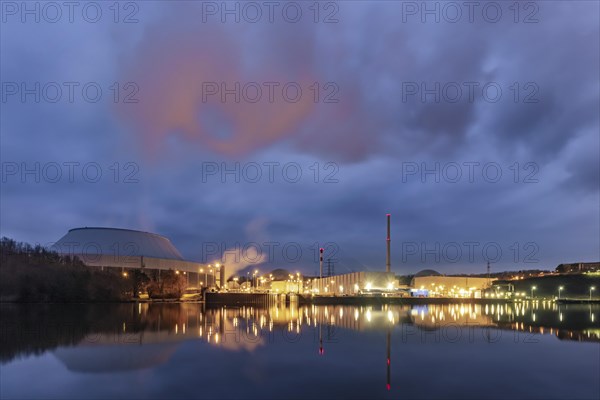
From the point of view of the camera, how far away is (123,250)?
410 ft

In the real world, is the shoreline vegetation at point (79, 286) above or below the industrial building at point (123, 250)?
below

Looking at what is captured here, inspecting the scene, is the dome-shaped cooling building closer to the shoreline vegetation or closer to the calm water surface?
the shoreline vegetation

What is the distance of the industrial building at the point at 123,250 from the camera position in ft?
380

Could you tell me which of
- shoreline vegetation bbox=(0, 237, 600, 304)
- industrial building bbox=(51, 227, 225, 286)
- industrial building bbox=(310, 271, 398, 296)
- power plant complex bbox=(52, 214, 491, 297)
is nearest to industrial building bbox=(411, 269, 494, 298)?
power plant complex bbox=(52, 214, 491, 297)

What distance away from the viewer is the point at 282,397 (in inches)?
531

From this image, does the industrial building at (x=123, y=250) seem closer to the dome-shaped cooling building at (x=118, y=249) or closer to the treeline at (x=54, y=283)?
the dome-shaped cooling building at (x=118, y=249)

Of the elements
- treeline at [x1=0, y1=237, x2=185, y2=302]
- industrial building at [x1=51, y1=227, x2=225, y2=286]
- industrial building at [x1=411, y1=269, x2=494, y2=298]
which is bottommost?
industrial building at [x1=411, y1=269, x2=494, y2=298]

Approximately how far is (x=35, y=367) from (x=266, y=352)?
8.99 m

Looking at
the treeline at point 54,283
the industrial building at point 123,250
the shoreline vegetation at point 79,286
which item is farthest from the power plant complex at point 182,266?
the treeline at point 54,283

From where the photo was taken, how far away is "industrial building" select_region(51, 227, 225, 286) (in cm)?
11594

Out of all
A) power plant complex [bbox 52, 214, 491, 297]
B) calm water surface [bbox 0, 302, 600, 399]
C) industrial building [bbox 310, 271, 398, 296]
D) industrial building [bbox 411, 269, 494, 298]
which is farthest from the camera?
industrial building [bbox 411, 269, 494, 298]

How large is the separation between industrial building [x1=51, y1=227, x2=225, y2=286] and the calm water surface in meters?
89.7

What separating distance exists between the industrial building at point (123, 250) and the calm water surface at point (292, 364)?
89.7 meters

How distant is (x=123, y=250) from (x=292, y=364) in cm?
11604
